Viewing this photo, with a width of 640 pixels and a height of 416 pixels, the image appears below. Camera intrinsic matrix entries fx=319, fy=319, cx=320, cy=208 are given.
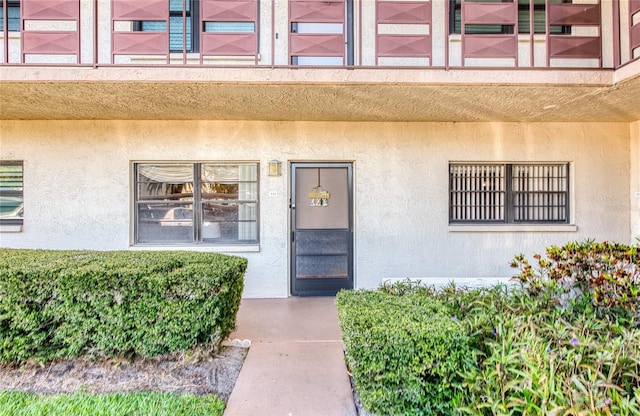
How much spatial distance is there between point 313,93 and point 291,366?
3316mm

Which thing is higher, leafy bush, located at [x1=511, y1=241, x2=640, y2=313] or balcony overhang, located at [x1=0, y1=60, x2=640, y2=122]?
balcony overhang, located at [x1=0, y1=60, x2=640, y2=122]

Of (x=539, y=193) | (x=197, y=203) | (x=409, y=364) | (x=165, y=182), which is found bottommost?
(x=409, y=364)

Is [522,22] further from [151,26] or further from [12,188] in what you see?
[12,188]

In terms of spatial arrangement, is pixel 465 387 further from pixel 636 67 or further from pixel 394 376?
pixel 636 67

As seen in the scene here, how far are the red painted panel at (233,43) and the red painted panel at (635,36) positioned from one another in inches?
193

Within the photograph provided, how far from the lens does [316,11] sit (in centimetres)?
429

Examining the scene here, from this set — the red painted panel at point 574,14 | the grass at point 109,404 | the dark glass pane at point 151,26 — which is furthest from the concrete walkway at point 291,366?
the red painted panel at point 574,14

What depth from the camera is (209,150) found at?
547 centimetres

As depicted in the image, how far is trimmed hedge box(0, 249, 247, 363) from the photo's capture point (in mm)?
3029

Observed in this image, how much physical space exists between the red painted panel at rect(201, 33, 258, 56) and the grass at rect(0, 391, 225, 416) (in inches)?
159

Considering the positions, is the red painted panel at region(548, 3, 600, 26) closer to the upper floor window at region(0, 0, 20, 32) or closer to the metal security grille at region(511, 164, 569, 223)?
the metal security grille at region(511, 164, 569, 223)

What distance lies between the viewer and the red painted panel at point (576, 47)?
4.34 m

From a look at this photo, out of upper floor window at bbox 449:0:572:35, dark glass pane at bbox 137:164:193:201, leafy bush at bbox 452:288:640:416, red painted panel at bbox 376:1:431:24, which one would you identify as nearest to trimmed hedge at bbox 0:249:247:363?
leafy bush at bbox 452:288:640:416

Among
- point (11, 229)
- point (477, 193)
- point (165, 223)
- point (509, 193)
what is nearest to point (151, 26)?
point (165, 223)
